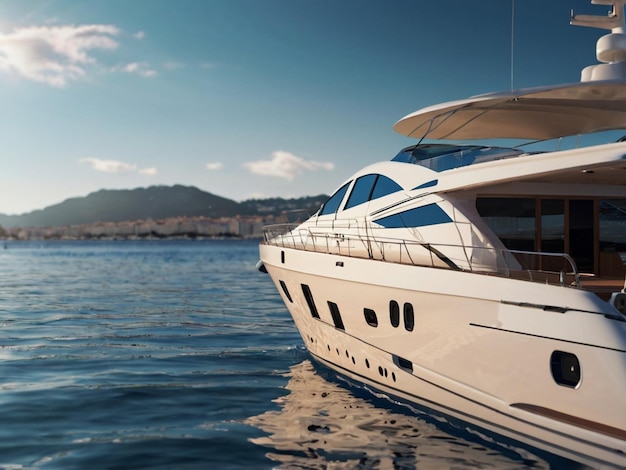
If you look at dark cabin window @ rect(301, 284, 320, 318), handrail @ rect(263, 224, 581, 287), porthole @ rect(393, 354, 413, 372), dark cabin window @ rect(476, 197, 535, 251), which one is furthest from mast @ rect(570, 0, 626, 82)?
dark cabin window @ rect(301, 284, 320, 318)

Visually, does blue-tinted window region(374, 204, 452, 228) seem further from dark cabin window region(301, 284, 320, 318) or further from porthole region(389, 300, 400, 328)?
dark cabin window region(301, 284, 320, 318)

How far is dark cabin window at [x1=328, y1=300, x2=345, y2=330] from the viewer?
38.6ft

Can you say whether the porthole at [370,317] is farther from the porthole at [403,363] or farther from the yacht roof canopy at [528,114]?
the yacht roof canopy at [528,114]

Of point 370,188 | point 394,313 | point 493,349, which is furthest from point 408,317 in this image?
point 370,188

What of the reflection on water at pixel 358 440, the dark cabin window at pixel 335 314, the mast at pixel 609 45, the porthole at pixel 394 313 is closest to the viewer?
the reflection on water at pixel 358 440

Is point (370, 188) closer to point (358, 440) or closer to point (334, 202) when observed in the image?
point (334, 202)

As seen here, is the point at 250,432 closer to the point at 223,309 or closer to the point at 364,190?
the point at 364,190

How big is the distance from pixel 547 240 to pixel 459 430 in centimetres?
326

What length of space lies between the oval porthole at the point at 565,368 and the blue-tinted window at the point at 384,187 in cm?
462

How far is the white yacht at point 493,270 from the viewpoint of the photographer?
7.71m

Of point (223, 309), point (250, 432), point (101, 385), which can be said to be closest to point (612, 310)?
point (250, 432)

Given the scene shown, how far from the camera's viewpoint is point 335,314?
1191 cm

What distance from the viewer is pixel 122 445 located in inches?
372

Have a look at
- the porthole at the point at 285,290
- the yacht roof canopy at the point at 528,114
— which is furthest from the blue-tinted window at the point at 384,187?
the porthole at the point at 285,290
